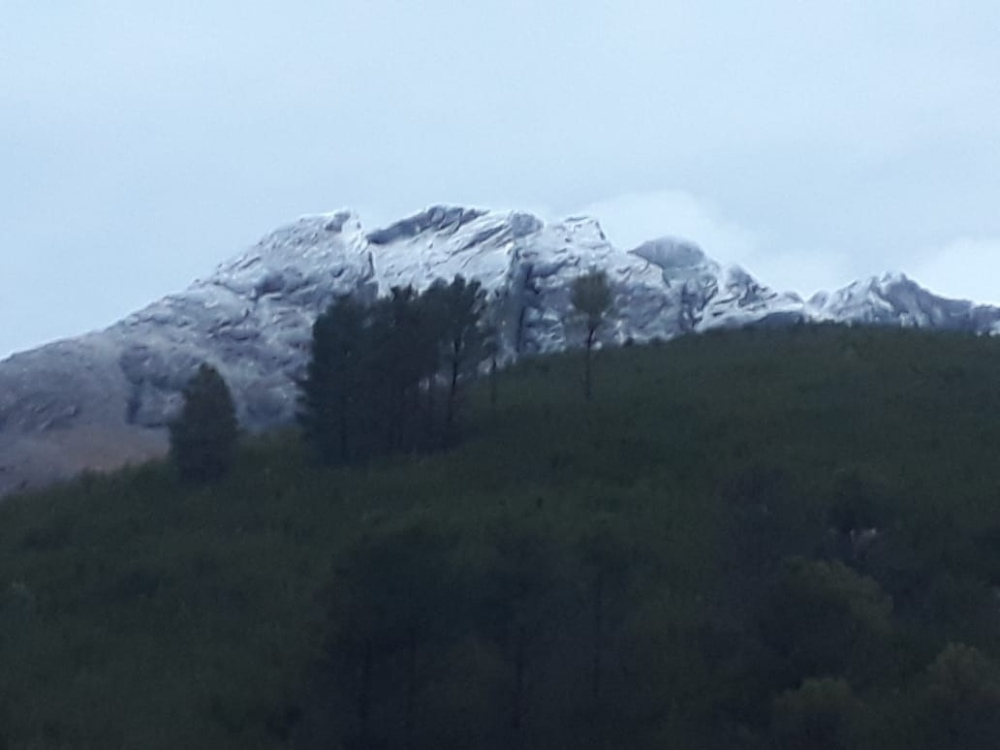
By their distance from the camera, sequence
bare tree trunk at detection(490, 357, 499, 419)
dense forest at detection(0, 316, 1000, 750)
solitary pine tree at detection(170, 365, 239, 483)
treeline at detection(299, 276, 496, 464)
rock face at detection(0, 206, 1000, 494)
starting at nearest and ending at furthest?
dense forest at detection(0, 316, 1000, 750), treeline at detection(299, 276, 496, 464), solitary pine tree at detection(170, 365, 239, 483), bare tree trunk at detection(490, 357, 499, 419), rock face at detection(0, 206, 1000, 494)

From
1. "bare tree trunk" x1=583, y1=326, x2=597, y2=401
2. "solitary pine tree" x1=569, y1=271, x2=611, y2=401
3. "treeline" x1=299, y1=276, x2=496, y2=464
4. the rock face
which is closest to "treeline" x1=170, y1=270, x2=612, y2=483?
"treeline" x1=299, y1=276, x2=496, y2=464

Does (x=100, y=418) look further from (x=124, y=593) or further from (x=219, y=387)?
(x=124, y=593)

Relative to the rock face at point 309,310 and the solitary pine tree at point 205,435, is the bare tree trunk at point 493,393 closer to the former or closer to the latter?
the solitary pine tree at point 205,435

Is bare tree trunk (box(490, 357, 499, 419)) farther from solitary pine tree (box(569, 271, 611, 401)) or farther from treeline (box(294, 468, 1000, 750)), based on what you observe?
treeline (box(294, 468, 1000, 750))

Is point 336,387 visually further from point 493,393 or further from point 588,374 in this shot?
point 588,374

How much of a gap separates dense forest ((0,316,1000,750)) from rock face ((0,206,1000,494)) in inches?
1381

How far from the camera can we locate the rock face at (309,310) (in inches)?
3140

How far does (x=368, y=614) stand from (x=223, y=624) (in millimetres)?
5941

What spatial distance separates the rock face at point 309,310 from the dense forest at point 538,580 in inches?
1381

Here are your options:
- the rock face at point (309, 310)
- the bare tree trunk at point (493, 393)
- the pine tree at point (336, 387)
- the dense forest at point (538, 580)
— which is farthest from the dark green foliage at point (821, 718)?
the rock face at point (309, 310)

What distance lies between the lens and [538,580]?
26.3 meters

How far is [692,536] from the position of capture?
32.5 meters

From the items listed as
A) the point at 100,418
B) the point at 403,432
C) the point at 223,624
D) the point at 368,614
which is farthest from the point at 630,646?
the point at 100,418

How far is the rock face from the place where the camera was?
79750 mm
